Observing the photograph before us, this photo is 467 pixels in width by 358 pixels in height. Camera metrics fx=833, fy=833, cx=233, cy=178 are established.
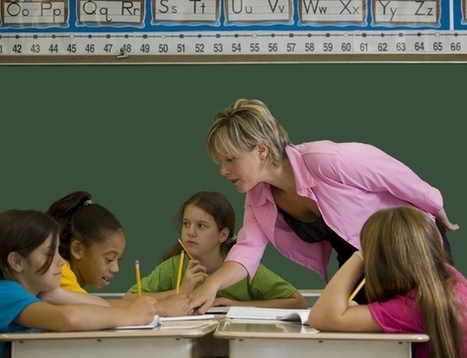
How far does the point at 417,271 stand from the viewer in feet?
5.78

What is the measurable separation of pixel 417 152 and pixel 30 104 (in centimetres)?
151

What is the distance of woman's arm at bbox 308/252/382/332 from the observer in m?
1.72

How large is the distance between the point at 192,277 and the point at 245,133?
Answer: 53 cm

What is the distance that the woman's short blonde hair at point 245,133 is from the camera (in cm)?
233

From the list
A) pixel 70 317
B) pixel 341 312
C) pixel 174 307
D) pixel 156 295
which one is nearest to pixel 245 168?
pixel 174 307

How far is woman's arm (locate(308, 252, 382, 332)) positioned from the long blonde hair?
50mm

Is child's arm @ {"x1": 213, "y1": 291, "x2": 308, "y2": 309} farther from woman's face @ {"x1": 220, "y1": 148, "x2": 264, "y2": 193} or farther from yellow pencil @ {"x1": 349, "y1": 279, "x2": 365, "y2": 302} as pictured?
yellow pencil @ {"x1": 349, "y1": 279, "x2": 365, "y2": 302}

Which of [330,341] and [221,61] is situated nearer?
[330,341]

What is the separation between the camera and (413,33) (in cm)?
315

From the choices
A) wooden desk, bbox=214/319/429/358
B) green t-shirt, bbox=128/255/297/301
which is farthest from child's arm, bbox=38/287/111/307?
green t-shirt, bbox=128/255/297/301

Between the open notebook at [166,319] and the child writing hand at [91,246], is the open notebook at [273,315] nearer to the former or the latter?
the open notebook at [166,319]

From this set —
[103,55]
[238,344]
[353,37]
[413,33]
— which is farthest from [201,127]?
[238,344]

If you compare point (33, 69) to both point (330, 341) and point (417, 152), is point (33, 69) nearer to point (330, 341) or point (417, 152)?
point (417, 152)

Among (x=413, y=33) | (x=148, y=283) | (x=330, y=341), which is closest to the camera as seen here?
(x=330, y=341)
